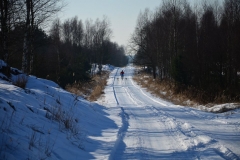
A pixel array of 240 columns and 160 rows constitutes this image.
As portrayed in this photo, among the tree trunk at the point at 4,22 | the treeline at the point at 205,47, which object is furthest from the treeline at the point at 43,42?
the treeline at the point at 205,47

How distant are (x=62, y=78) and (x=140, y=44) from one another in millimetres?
16391

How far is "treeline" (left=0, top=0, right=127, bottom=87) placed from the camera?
1025 centimetres

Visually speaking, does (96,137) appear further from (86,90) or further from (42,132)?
(86,90)

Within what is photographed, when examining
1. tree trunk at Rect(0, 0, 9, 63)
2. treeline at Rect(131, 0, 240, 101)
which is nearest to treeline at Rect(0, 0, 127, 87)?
tree trunk at Rect(0, 0, 9, 63)

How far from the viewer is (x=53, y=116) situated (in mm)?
6320

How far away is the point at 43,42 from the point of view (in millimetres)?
14641

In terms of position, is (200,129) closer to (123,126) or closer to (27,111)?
(123,126)

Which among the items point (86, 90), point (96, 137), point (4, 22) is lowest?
point (86, 90)

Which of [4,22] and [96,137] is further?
[4,22]

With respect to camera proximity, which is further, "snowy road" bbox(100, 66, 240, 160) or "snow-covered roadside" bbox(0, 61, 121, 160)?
"snowy road" bbox(100, 66, 240, 160)

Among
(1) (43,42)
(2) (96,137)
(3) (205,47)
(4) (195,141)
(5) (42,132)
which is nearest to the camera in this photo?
(5) (42,132)

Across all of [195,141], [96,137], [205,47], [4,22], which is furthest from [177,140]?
[205,47]

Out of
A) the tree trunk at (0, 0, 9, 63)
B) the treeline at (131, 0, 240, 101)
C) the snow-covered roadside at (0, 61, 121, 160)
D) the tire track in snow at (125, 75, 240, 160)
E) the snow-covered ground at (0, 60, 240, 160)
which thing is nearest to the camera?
the snow-covered roadside at (0, 61, 121, 160)

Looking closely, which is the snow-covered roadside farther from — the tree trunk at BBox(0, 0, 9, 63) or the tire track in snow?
the tree trunk at BBox(0, 0, 9, 63)
